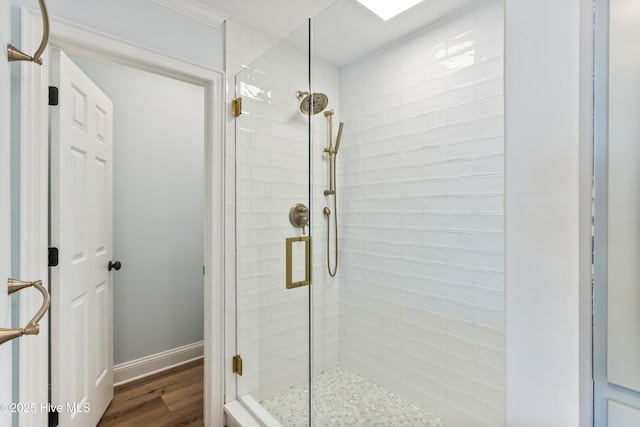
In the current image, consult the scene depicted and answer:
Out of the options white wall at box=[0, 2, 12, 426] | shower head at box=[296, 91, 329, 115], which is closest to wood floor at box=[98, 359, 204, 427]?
white wall at box=[0, 2, 12, 426]

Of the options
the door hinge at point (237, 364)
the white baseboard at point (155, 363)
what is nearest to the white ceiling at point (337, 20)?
the door hinge at point (237, 364)

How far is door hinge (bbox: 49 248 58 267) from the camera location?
130 centimetres

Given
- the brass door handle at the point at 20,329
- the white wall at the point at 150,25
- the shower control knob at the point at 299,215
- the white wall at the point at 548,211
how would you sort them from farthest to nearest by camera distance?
the shower control knob at the point at 299,215 < the white wall at the point at 150,25 < the brass door handle at the point at 20,329 < the white wall at the point at 548,211

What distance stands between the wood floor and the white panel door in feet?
0.36

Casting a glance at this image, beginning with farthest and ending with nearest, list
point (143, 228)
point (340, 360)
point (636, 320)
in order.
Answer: point (143, 228), point (340, 360), point (636, 320)

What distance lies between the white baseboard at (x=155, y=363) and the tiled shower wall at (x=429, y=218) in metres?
1.32

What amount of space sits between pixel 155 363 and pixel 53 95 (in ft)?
6.26

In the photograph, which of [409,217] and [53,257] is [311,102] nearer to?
[409,217]

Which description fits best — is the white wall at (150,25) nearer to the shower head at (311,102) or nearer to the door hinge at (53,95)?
the door hinge at (53,95)

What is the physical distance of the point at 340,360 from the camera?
1927mm

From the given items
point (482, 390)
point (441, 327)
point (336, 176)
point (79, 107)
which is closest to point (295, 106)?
point (336, 176)

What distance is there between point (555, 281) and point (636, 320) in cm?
8

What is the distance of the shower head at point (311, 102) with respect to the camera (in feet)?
5.18

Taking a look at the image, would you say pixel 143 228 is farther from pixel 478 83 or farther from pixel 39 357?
pixel 478 83
